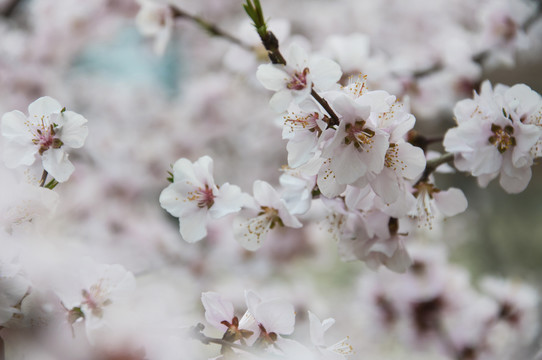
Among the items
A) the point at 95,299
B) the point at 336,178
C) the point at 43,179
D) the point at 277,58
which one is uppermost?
the point at 277,58

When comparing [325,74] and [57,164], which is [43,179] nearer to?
[57,164]

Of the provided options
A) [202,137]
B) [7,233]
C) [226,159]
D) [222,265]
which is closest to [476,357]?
[222,265]

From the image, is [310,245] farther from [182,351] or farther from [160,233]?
[182,351]

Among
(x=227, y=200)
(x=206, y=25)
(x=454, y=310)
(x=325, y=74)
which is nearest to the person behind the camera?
(x=325, y=74)

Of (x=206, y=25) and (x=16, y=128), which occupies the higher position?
(x=206, y=25)

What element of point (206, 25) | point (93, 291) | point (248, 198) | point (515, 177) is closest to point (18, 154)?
point (93, 291)

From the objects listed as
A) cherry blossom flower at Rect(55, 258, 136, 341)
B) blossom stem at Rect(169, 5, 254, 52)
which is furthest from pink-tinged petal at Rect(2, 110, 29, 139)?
blossom stem at Rect(169, 5, 254, 52)
